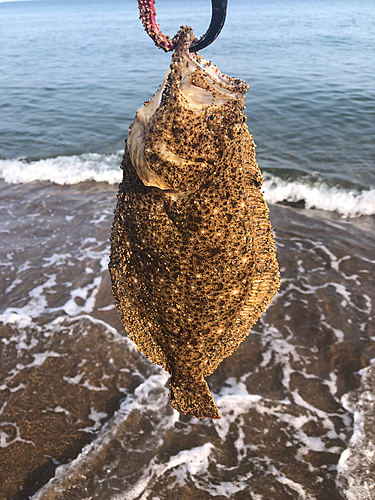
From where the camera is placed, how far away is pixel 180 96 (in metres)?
1.61

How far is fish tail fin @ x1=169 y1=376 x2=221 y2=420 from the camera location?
89.7 inches

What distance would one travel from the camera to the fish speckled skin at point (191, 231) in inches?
64.5

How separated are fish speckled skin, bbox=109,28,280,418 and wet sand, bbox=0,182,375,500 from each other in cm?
243

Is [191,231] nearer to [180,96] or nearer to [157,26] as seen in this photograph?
[180,96]

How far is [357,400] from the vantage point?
15.3 feet

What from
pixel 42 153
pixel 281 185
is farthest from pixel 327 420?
pixel 42 153

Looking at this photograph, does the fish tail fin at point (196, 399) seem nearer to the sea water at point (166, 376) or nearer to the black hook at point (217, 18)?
the black hook at point (217, 18)

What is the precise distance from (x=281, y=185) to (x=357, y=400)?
625 centimetres

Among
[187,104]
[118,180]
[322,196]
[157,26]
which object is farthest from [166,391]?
[118,180]

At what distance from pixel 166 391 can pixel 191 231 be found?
380 cm

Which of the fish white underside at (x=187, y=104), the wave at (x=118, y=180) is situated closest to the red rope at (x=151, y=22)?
the fish white underside at (x=187, y=104)

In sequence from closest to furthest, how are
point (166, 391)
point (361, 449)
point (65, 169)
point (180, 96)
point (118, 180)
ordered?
point (180, 96) < point (361, 449) < point (166, 391) < point (118, 180) < point (65, 169)

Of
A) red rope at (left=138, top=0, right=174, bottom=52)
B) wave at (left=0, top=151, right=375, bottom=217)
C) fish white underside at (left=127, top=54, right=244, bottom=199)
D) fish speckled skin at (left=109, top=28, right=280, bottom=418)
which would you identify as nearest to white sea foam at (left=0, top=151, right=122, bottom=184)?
wave at (left=0, top=151, right=375, bottom=217)

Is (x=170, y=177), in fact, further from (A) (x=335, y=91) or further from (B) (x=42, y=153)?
(A) (x=335, y=91)
